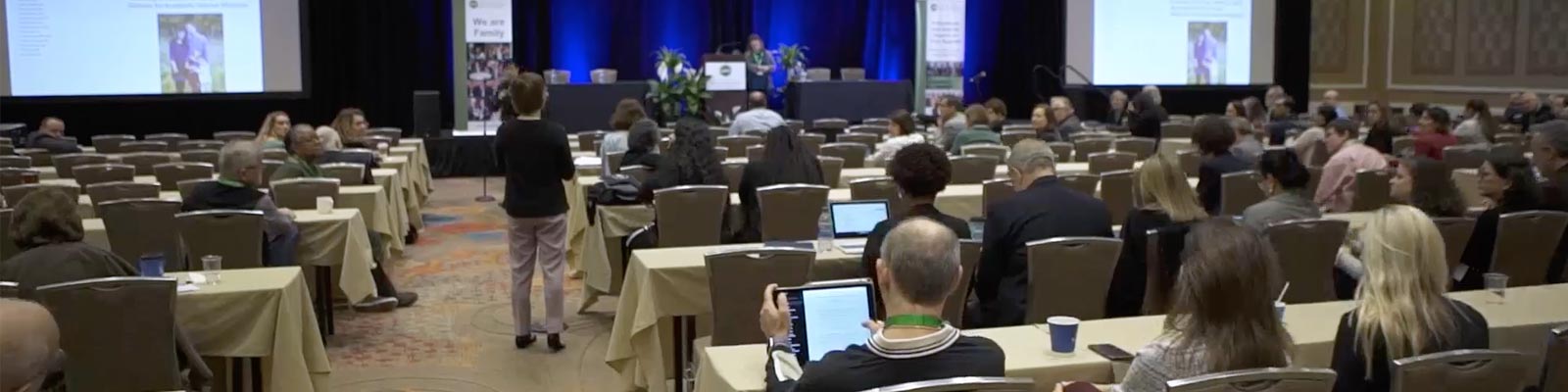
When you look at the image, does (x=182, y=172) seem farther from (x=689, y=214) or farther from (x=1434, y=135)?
(x=1434, y=135)

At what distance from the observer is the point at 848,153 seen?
33.2ft

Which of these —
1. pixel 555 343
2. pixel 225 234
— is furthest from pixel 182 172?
pixel 555 343

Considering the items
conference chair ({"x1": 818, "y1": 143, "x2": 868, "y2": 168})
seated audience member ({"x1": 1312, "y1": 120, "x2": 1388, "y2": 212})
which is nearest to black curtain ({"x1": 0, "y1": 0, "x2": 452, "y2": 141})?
conference chair ({"x1": 818, "y1": 143, "x2": 868, "y2": 168})

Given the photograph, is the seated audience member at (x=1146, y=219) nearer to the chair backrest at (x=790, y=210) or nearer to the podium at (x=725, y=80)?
the chair backrest at (x=790, y=210)

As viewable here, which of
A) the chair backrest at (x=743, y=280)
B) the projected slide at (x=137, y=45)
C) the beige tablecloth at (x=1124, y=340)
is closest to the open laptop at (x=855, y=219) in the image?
the chair backrest at (x=743, y=280)

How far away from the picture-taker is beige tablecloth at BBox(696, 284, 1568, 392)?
3.78m

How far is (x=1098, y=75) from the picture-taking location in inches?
743

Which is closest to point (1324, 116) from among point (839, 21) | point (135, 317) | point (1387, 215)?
point (1387, 215)

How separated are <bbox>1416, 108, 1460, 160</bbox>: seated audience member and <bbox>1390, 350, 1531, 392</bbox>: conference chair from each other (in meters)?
8.04

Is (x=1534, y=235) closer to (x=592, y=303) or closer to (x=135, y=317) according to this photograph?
(x=592, y=303)

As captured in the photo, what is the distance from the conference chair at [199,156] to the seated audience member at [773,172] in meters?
5.38

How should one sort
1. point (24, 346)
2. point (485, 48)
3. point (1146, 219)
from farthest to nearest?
1. point (485, 48)
2. point (1146, 219)
3. point (24, 346)

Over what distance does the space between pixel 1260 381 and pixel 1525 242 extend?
3.42 metres

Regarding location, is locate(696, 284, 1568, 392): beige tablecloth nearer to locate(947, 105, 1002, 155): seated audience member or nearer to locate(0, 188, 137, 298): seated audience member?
locate(0, 188, 137, 298): seated audience member
